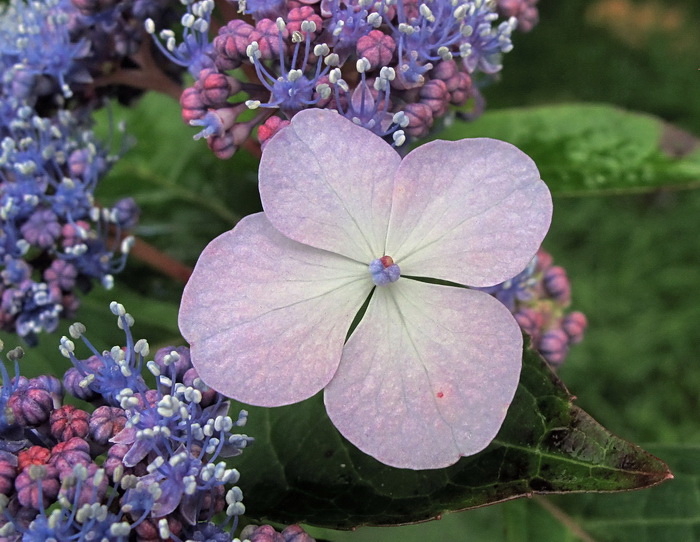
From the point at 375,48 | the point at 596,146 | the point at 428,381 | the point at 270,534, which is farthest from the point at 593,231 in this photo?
the point at 270,534

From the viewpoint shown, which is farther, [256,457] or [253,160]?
[253,160]

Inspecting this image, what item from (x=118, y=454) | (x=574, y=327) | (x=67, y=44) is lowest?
(x=574, y=327)

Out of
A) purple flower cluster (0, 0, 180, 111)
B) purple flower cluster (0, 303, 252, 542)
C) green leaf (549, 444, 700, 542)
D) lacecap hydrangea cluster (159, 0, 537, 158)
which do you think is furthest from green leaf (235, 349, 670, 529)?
purple flower cluster (0, 0, 180, 111)

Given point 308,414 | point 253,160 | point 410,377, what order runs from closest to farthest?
point 410,377
point 308,414
point 253,160

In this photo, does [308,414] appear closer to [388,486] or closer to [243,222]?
[388,486]

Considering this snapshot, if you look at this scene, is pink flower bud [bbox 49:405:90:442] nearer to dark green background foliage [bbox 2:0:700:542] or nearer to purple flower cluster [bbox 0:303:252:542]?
purple flower cluster [bbox 0:303:252:542]

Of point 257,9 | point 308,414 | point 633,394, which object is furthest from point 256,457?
point 633,394

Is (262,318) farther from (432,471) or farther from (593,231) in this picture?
(593,231)
